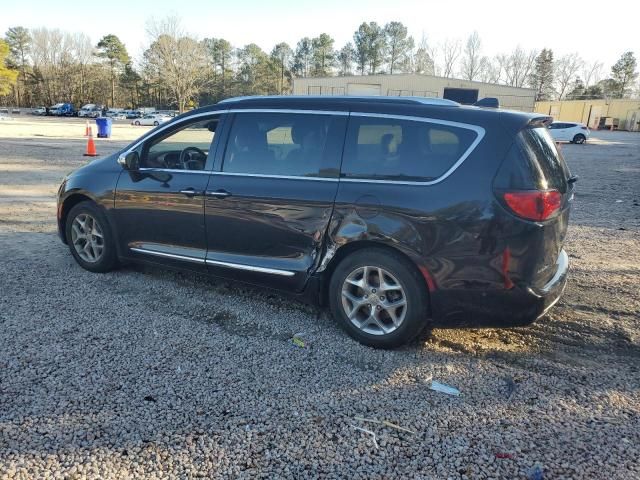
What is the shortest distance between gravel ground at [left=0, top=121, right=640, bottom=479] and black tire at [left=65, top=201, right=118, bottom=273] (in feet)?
0.47

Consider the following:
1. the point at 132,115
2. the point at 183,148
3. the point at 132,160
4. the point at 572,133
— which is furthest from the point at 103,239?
the point at 132,115

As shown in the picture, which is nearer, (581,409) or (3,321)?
(581,409)

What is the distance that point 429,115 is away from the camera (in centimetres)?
357

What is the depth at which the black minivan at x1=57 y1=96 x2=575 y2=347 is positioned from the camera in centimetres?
331

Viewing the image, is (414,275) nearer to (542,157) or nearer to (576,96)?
(542,157)

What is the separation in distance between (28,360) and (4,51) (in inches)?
3064

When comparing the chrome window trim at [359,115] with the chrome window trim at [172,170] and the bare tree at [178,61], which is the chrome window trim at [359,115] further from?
the bare tree at [178,61]

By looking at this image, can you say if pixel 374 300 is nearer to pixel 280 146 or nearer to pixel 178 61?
pixel 280 146

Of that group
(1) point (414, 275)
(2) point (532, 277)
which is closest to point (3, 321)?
(1) point (414, 275)

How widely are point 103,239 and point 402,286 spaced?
3213 millimetres

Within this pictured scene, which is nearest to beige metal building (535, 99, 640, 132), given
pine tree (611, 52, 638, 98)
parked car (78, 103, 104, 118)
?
pine tree (611, 52, 638, 98)

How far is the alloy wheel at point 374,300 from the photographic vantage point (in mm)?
3625

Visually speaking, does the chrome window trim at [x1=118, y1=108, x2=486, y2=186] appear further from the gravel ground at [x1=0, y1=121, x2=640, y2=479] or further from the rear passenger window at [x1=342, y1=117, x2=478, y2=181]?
the gravel ground at [x1=0, y1=121, x2=640, y2=479]

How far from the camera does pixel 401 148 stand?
3611 millimetres
